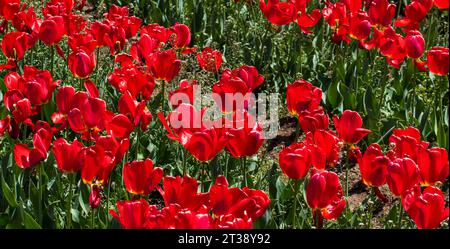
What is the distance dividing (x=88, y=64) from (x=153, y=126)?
0.62 m

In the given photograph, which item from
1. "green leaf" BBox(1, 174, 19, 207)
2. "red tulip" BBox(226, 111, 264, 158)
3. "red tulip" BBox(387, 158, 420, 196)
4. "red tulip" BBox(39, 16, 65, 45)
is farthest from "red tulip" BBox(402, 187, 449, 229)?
"red tulip" BBox(39, 16, 65, 45)

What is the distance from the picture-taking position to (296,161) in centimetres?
268

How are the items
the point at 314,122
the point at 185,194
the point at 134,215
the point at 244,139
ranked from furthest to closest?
the point at 314,122 → the point at 244,139 → the point at 185,194 → the point at 134,215

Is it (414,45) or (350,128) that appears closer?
(350,128)

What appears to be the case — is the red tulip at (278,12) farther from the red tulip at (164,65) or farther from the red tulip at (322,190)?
the red tulip at (322,190)

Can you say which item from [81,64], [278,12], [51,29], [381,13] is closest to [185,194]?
[81,64]

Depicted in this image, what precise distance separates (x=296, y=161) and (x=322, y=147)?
22cm

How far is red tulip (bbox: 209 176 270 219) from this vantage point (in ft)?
7.97

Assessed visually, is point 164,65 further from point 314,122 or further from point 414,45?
point 414,45

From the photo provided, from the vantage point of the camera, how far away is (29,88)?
3.22 m

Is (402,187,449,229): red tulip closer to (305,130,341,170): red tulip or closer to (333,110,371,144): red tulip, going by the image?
(305,130,341,170): red tulip

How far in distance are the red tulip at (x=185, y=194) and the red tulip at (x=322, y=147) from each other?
43 cm
